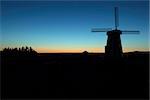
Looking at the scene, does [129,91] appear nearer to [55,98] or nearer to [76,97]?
[76,97]

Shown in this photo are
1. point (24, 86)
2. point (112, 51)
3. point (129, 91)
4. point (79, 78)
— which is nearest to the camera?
point (129, 91)

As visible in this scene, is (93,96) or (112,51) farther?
(112,51)

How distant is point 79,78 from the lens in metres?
21.4

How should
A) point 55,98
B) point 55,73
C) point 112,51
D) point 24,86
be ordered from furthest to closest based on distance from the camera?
point 112,51, point 55,73, point 24,86, point 55,98

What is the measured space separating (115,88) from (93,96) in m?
2.56

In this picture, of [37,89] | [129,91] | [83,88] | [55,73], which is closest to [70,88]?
[83,88]

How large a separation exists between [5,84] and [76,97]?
5739 mm

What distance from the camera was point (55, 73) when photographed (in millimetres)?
23688

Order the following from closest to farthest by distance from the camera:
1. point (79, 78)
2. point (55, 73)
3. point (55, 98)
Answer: point (55, 98), point (79, 78), point (55, 73)

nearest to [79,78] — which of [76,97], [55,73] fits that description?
[55,73]

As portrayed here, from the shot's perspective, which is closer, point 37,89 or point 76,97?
point 76,97

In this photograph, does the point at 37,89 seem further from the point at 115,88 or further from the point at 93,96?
the point at 115,88

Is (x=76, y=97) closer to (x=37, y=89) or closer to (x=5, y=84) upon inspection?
(x=37, y=89)

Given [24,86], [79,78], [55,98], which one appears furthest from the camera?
[79,78]
